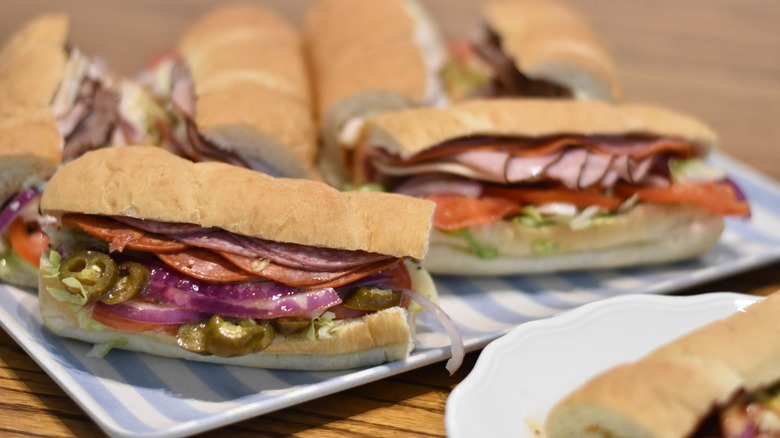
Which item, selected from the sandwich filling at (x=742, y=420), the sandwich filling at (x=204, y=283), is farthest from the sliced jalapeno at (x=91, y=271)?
the sandwich filling at (x=742, y=420)

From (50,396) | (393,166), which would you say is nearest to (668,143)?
(393,166)

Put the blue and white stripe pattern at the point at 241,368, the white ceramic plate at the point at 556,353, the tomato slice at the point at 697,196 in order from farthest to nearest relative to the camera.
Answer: the tomato slice at the point at 697,196 → the blue and white stripe pattern at the point at 241,368 → the white ceramic plate at the point at 556,353

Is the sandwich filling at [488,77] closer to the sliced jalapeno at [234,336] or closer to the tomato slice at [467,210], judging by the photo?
the tomato slice at [467,210]

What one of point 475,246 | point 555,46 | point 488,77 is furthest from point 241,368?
point 488,77

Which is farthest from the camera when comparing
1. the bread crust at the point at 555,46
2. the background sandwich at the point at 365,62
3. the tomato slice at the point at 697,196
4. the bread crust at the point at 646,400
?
the bread crust at the point at 555,46

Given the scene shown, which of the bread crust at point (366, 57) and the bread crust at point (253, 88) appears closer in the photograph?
the bread crust at point (253, 88)

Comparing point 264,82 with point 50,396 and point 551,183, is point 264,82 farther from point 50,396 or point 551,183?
point 50,396

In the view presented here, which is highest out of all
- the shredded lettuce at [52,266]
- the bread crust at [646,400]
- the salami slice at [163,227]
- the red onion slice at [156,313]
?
the bread crust at [646,400]

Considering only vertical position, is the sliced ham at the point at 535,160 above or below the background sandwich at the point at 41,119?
above

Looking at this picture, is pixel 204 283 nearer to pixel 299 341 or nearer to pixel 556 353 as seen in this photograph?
pixel 299 341

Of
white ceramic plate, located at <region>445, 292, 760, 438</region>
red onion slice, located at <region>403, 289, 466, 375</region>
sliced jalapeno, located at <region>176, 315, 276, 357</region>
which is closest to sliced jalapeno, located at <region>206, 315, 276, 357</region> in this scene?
sliced jalapeno, located at <region>176, 315, 276, 357</region>
